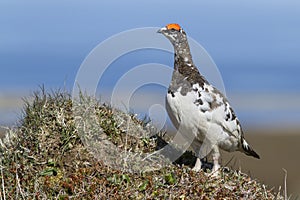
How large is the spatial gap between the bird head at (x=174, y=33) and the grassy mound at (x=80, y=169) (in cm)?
118

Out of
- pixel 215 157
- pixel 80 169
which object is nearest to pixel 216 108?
pixel 215 157

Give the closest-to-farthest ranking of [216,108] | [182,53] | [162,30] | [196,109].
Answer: [196,109] → [216,108] → [162,30] → [182,53]

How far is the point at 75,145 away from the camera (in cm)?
959

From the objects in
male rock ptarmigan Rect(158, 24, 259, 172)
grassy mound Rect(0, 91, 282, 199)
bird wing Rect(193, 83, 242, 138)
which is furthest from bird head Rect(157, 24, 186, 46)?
grassy mound Rect(0, 91, 282, 199)

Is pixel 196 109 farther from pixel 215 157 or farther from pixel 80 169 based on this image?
pixel 80 169

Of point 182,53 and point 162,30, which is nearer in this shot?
point 162,30

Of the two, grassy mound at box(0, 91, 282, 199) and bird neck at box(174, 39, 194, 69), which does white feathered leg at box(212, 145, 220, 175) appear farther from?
bird neck at box(174, 39, 194, 69)

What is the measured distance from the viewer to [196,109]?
969 cm

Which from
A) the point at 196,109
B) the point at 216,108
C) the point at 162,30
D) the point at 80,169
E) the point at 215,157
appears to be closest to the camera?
the point at 80,169

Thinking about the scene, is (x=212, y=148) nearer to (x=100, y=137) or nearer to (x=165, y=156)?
(x=165, y=156)

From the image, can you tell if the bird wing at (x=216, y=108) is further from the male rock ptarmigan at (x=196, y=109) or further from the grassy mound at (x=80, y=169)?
the grassy mound at (x=80, y=169)

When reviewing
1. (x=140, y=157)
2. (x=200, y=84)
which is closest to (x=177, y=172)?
(x=140, y=157)

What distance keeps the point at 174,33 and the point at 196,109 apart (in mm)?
1185

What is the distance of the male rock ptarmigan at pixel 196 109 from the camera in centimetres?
Answer: 968
